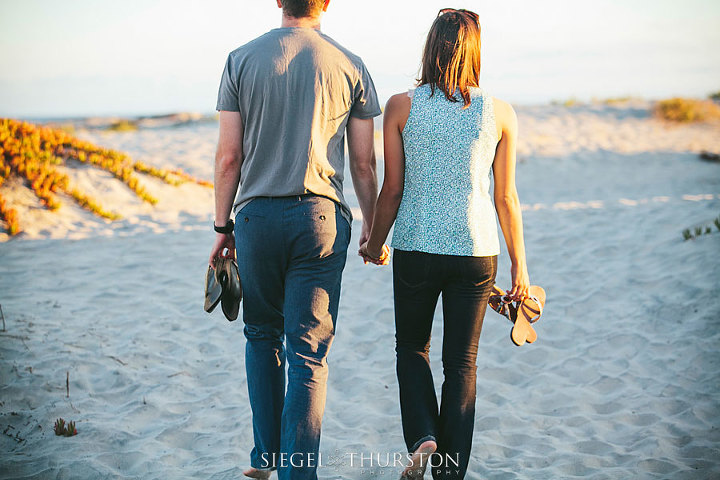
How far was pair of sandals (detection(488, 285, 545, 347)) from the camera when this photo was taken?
118 inches

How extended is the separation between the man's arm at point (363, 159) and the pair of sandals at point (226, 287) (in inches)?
29.4

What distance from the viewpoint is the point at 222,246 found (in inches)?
Answer: 118

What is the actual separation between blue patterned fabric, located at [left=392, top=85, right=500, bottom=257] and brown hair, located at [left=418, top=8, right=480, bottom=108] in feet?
0.16

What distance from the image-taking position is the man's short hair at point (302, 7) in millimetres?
2555

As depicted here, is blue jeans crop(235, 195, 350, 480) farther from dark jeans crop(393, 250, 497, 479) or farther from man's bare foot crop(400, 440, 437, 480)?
man's bare foot crop(400, 440, 437, 480)

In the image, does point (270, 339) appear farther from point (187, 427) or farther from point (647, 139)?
point (647, 139)

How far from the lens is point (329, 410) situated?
4168 mm

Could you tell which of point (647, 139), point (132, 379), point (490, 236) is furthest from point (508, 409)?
point (647, 139)

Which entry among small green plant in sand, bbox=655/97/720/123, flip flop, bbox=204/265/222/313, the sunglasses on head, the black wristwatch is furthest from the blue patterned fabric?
small green plant in sand, bbox=655/97/720/123

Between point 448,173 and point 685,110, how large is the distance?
16311 mm

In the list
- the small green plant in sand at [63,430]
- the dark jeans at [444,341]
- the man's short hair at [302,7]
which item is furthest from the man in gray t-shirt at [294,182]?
the small green plant in sand at [63,430]

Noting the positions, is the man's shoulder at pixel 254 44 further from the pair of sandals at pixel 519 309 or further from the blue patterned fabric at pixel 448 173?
the pair of sandals at pixel 519 309

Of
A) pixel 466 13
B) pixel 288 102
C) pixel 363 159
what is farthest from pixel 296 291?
pixel 466 13

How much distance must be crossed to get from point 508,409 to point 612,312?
6.67 ft
